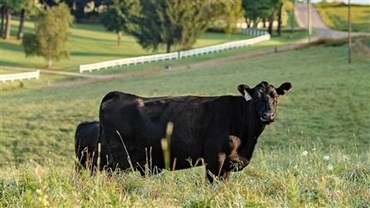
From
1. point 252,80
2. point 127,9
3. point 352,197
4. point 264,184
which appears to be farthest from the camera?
point 127,9

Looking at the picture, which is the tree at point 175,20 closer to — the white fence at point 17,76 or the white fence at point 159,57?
the white fence at point 159,57

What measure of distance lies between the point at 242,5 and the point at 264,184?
82.4 m

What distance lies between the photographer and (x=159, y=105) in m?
10.2

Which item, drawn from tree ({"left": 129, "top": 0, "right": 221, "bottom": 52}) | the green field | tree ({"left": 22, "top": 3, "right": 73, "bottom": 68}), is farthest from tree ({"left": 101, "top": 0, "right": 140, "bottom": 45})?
the green field

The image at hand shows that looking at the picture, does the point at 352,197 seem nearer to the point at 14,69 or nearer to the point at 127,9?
the point at 14,69

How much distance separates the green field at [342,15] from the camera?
102m

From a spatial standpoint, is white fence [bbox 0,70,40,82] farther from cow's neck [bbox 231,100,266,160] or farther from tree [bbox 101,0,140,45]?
cow's neck [bbox 231,100,266,160]

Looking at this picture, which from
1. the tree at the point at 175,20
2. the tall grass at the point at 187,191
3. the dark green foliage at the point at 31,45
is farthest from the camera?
the tree at the point at 175,20

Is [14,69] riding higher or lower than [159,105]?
lower

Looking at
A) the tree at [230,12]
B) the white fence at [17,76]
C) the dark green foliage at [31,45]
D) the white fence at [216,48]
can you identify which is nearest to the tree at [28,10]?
the dark green foliage at [31,45]

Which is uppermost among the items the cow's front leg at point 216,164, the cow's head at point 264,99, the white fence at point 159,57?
the cow's head at point 264,99

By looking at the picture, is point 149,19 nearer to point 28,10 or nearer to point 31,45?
point 28,10

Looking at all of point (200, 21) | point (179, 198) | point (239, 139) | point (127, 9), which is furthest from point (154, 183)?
point (127, 9)

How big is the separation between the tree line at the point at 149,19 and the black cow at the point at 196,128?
57.7m
